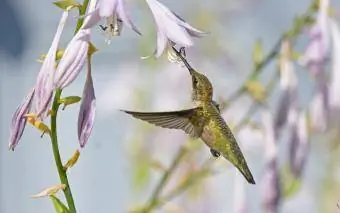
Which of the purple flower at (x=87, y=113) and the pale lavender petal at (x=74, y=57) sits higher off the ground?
the pale lavender petal at (x=74, y=57)

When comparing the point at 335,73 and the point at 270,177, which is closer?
the point at 270,177

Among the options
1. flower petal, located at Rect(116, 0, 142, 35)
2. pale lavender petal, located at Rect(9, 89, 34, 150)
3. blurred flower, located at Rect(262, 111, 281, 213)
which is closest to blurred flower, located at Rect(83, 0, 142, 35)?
flower petal, located at Rect(116, 0, 142, 35)

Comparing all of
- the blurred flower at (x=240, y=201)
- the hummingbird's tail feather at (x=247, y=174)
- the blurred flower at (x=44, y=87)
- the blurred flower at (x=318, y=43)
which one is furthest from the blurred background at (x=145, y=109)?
the hummingbird's tail feather at (x=247, y=174)

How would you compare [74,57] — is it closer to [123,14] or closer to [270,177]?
[123,14]

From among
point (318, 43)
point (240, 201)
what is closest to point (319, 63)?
point (318, 43)

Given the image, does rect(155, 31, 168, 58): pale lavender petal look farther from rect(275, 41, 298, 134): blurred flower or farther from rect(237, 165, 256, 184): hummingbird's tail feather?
rect(275, 41, 298, 134): blurred flower

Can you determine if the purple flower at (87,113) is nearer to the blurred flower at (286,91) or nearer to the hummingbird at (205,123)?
the hummingbird at (205,123)
